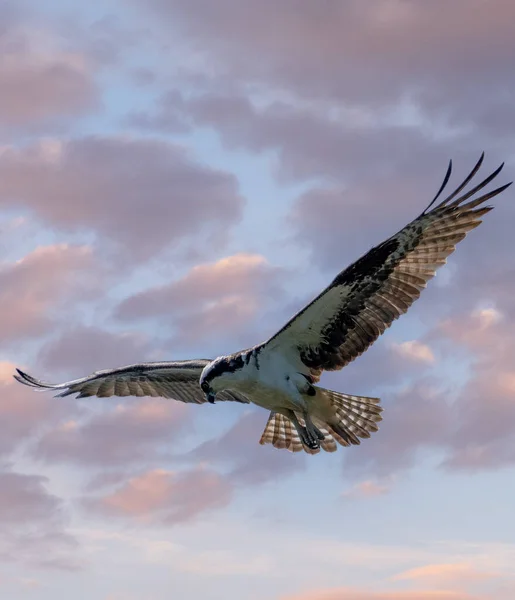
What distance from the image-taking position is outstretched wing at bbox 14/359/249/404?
16.0 m

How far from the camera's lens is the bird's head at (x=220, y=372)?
13867 mm

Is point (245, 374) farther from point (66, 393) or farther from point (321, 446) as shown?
point (66, 393)

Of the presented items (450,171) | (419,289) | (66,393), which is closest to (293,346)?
(419,289)

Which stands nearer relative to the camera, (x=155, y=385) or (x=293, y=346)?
(x=293, y=346)

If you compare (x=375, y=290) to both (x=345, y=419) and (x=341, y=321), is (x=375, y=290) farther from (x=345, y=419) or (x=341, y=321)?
(x=345, y=419)

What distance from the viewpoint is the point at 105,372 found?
53.9 feet

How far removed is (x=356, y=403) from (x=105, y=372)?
3.86 metres

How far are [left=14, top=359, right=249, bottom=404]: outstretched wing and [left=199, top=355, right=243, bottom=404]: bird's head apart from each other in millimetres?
1502

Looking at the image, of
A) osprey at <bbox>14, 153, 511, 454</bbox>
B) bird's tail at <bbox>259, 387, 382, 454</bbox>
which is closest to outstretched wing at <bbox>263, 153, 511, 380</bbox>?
osprey at <bbox>14, 153, 511, 454</bbox>

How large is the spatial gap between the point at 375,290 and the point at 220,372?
7.37 ft

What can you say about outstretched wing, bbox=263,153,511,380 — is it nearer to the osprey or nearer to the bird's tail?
the osprey

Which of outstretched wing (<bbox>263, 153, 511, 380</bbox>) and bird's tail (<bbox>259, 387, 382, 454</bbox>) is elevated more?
outstretched wing (<bbox>263, 153, 511, 380</bbox>)

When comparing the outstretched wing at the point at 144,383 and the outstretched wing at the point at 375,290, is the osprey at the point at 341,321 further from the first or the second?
the outstretched wing at the point at 144,383

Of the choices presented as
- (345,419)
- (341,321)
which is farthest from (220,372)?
(345,419)
